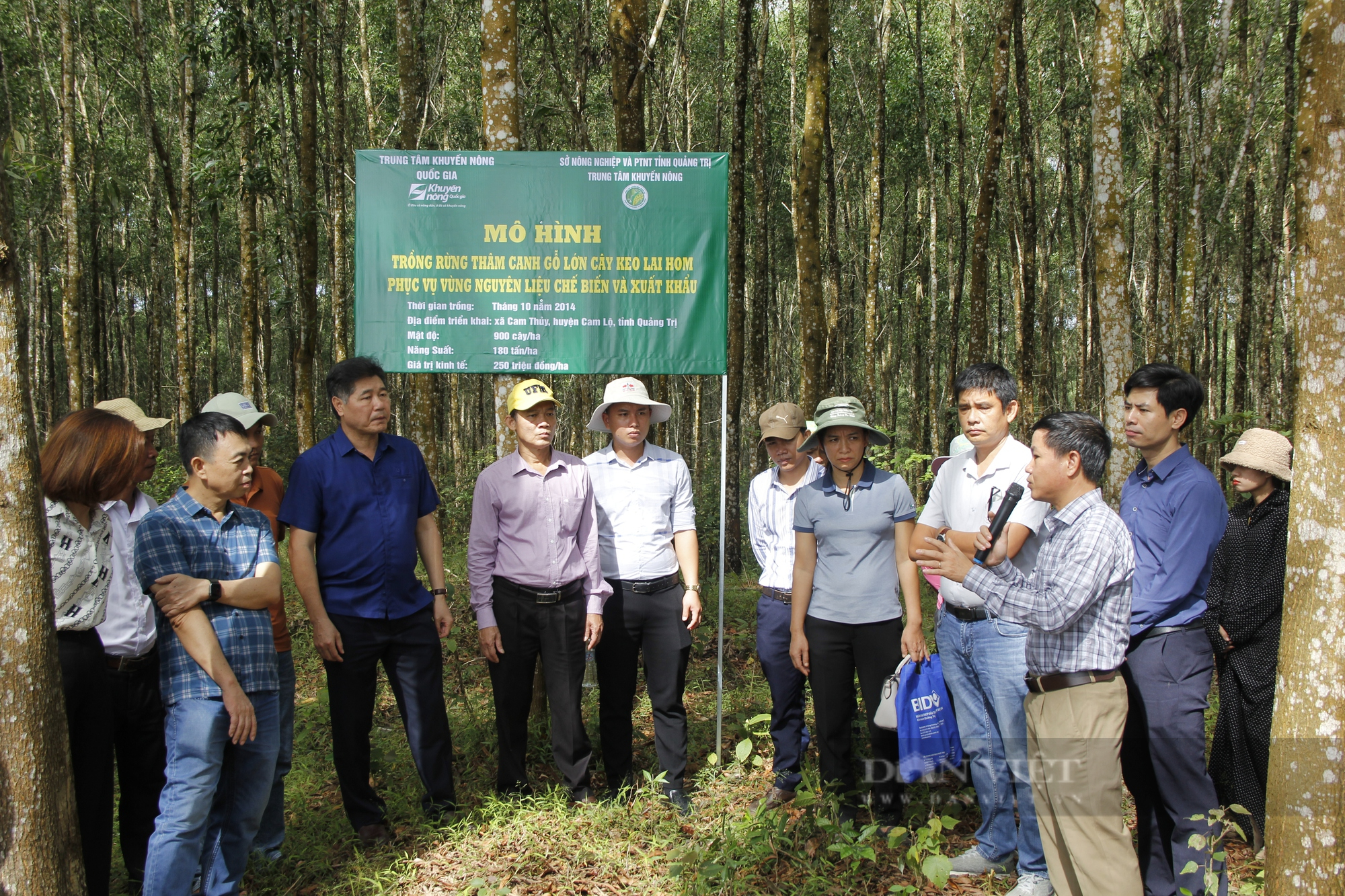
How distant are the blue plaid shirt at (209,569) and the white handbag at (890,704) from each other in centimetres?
233

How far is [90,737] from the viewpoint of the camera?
8.45 feet

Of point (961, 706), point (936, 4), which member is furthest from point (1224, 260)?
point (961, 706)

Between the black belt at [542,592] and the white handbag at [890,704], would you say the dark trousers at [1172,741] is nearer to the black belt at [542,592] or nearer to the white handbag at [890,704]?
the white handbag at [890,704]

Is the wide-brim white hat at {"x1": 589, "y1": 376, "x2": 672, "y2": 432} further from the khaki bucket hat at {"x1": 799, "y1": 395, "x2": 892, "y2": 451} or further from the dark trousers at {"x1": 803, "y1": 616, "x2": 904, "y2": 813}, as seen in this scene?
the dark trousers at {"x1": 803, "y1": 616, "x2": 904, "y2": 813}

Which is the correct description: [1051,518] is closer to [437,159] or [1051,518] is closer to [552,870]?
[552,870]

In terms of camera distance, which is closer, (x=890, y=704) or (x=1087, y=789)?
(x=1087, y=789)

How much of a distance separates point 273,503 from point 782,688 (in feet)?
8.32

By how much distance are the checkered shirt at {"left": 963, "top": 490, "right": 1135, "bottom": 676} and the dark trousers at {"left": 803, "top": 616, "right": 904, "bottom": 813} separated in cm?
89

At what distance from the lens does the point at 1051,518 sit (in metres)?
2.65

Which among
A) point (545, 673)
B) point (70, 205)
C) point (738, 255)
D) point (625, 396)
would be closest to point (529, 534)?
point (545, 673)

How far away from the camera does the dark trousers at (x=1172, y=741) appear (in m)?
2.74

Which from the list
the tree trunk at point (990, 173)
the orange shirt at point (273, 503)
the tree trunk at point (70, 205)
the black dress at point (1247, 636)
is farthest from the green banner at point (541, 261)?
the tree trunk at point (70, 205)

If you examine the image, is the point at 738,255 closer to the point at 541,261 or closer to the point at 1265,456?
the point at 541,261

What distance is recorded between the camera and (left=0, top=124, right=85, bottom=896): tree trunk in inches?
76.2
